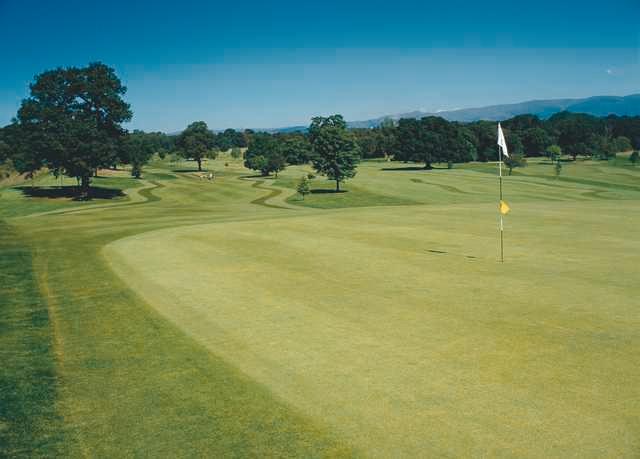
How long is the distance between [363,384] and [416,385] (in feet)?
4.41

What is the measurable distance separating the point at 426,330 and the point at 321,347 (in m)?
3.77

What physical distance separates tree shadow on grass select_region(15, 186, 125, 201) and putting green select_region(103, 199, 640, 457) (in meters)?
54.6

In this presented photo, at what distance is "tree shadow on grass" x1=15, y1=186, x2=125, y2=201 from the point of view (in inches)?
3186

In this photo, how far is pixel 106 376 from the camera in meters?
13.6

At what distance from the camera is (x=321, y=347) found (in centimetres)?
1531

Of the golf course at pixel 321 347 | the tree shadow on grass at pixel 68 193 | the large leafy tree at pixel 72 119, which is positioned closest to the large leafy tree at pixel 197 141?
the tree shadow on grass at pixel 68 193

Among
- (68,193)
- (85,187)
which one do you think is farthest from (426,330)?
(68,193)

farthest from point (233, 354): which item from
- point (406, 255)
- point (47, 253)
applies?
point (47, 253)

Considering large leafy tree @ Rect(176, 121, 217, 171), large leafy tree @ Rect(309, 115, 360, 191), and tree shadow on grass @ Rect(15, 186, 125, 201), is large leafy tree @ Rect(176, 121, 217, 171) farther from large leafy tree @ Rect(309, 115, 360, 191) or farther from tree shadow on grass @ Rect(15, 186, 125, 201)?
large leafy tree @ Rect(309, 115, 360, 191)

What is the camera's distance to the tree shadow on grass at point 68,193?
80.9 metres

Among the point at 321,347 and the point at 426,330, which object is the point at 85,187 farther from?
the point at 426,330

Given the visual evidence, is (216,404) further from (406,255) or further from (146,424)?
(406,255)

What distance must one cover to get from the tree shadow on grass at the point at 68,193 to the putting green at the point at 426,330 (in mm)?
54560

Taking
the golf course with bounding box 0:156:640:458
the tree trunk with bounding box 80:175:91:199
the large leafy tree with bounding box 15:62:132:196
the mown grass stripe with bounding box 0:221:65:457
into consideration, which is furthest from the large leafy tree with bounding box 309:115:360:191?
the mown grass stripe with bounding box 0:221:65:457
